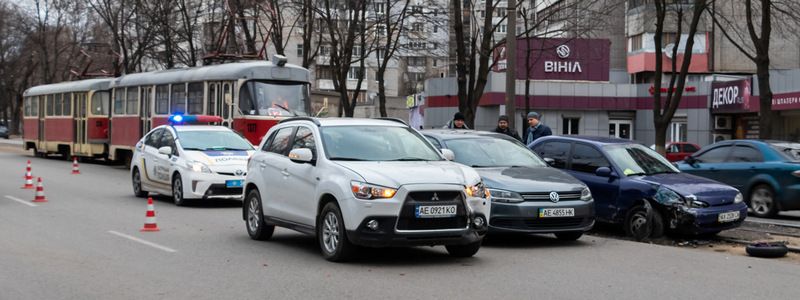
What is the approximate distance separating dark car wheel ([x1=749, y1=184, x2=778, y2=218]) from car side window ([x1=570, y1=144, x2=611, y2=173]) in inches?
185

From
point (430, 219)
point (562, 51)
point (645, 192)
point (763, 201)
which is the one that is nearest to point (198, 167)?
point (645, 192)

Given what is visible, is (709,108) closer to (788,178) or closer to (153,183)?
(788,178)

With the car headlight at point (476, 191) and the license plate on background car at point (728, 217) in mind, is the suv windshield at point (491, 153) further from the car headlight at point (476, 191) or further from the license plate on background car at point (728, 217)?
the car headlight at point (476, 191)

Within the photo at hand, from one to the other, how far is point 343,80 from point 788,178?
2002 centimetres

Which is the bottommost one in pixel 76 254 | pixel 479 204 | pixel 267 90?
Answer: pixel 76 254

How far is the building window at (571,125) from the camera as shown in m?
48.3

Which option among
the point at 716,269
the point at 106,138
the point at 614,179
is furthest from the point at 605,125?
the point at 716,269

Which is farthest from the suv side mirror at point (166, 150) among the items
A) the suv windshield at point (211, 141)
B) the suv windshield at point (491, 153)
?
the suv windshield at point (491, 153)

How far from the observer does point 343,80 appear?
33.6 m

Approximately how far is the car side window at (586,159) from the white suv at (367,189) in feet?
11.8

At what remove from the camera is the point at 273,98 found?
24.2 metres

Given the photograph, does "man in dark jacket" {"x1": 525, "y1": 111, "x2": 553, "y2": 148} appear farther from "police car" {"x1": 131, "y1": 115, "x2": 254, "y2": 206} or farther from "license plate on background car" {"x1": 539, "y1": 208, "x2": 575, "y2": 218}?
"license plate on background car" {"x1": 539, "y1": 208, "x2": 575, "y2": 218}

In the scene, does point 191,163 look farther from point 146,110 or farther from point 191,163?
point 146,110

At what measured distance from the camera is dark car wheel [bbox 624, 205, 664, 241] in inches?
478
